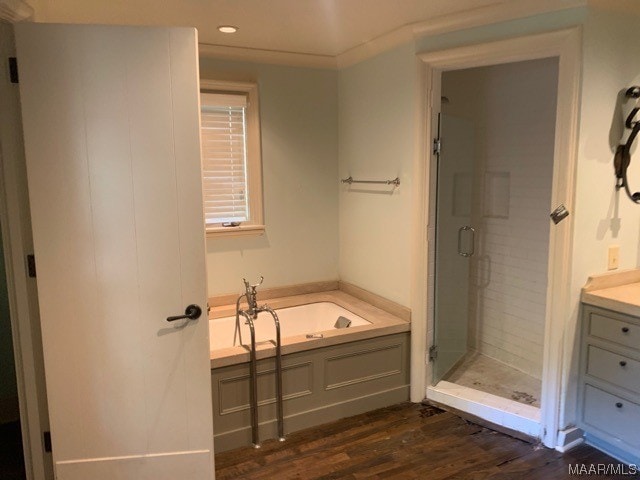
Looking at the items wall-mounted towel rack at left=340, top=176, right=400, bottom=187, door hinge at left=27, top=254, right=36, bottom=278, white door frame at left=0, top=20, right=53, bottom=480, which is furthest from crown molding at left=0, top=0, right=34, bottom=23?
wall-mounted towel rack at left=340, top=176, right=400, bottom=187

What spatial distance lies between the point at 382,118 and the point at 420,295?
1.26 metres

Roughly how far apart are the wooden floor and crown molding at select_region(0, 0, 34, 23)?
231cm

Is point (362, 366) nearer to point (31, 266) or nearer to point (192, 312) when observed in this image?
point (192, 312)

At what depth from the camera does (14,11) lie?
189 cm

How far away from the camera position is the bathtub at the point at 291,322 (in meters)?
3.37

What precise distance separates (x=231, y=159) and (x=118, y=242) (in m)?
1.63

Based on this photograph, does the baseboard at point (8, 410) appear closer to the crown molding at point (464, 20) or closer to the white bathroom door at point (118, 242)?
the white bathroom door at point (118, 242)

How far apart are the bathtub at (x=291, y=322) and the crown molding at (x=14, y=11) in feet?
6.87

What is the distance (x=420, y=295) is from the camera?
10.1 feet

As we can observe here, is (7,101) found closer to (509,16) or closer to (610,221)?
(509,16)

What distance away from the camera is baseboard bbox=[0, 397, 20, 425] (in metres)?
2.91

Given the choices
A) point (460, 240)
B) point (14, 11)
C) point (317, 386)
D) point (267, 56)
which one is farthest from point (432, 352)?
point (14, 11)

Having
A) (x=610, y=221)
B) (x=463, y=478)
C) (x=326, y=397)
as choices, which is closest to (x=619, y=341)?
(x=610, y=221)

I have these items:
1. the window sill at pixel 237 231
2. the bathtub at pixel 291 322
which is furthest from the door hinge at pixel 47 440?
the window sill at pixel 237 231
